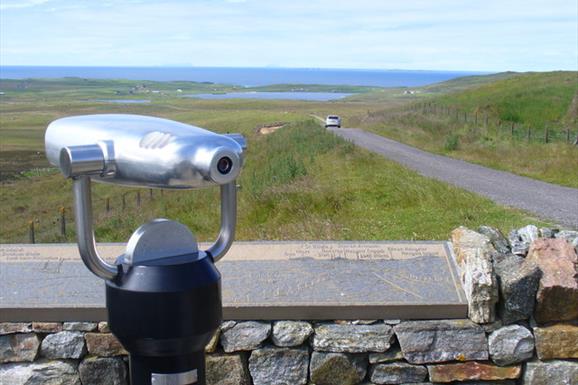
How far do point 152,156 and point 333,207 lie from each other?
28.7 feet

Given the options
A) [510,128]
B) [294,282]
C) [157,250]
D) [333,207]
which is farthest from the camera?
[510,128]

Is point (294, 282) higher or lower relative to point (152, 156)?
lower

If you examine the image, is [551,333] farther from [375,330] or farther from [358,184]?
[358,184]

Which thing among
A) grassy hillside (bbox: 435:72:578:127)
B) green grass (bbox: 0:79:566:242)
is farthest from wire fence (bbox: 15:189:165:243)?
grassy hillside (bbox: 435:72:578:127)

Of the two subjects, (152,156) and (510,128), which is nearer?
(152,156)

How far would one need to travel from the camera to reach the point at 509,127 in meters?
32.4

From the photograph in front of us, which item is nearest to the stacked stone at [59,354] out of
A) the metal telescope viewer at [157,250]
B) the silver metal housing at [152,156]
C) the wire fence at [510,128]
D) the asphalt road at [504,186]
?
the metal telescope viewer at [157,250]

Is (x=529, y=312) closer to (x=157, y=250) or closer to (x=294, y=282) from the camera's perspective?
(x=294, y=282)

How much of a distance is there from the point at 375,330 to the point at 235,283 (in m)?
0.88

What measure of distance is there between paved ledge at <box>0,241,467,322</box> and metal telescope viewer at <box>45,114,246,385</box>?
249 centimetres

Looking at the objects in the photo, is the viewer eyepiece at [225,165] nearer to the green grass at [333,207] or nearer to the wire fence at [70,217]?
the green grass at [333,207]

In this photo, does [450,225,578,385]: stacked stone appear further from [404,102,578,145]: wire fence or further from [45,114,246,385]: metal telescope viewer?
[404,102,578,145]: wire fence

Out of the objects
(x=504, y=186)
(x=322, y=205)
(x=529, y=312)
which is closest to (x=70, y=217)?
(x=504, y=186)

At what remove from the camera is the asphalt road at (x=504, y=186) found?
11.4 metres
